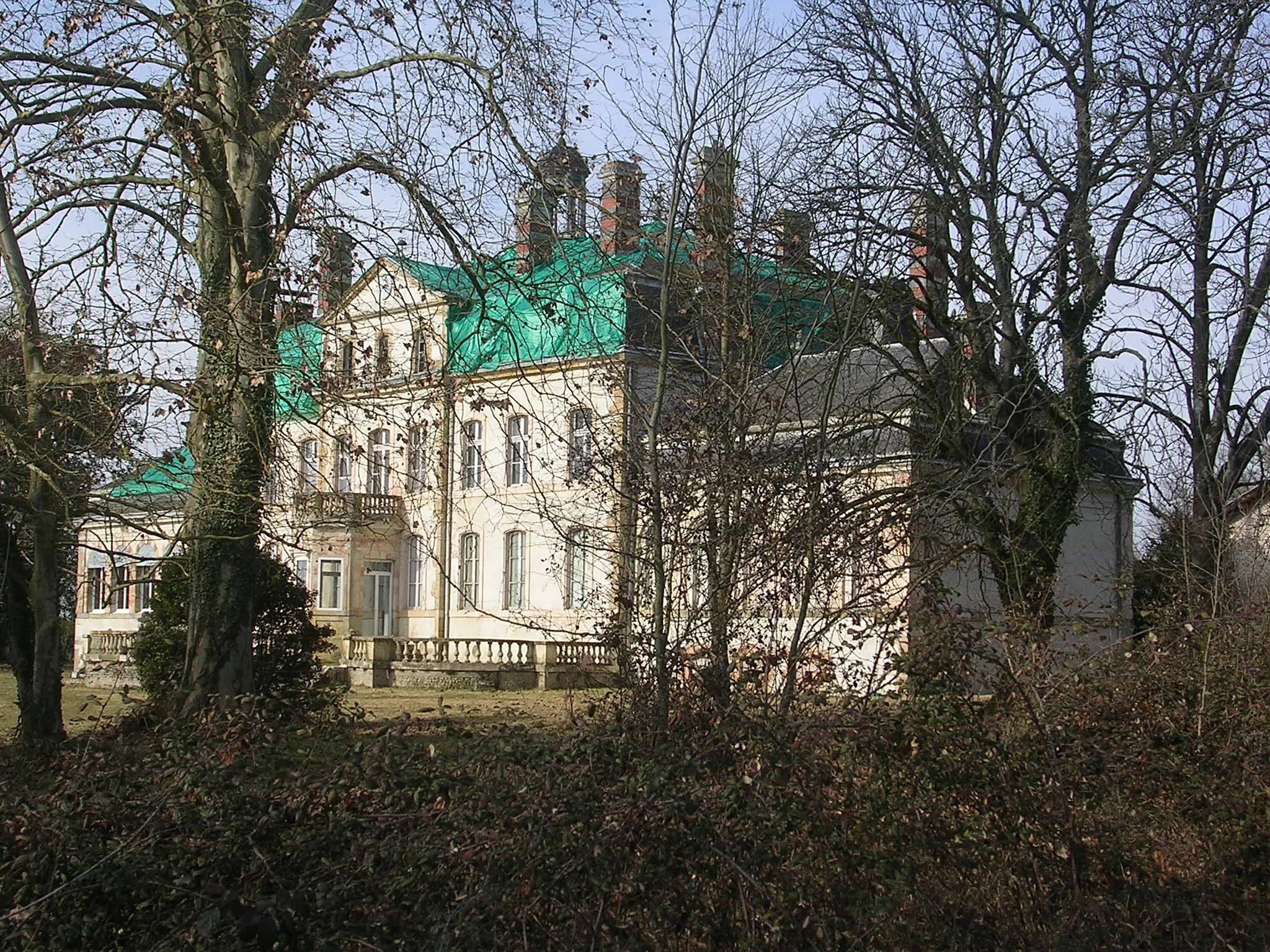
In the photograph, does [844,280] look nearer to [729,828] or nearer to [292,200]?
[292,200]

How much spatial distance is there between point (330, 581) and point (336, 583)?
0.24 metres

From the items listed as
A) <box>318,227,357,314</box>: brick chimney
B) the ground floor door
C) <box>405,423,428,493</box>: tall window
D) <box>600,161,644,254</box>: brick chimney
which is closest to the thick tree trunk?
<box>405,423,428,493</box>: tall window

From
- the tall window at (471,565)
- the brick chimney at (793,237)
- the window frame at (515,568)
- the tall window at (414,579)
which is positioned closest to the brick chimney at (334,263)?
the brick chimney at (793,237)

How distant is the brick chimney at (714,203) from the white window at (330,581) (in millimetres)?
29518

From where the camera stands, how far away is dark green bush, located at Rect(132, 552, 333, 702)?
17.1m

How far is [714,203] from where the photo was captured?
29.7 feet

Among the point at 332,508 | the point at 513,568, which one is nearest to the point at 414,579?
the point at 513,568

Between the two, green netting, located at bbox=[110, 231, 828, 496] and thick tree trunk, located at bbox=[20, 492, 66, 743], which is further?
thick tree trunk, located at bbox=[20, 492, 66, 743]

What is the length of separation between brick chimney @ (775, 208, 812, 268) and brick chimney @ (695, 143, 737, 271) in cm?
92

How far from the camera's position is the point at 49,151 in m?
9.49

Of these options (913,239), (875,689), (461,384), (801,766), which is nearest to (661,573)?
(875,689)

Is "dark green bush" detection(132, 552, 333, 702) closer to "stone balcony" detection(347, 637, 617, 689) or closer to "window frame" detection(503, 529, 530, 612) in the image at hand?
"stone balcony" detection(347, 637, 617, 689)

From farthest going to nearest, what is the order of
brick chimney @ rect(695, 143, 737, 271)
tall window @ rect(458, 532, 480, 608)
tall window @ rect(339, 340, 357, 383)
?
tall window @ rect(458, 532, 480, 608)
tall window @ rect(339, 340, 357, 383)
brick chimney @ rect(695, 143, 737, 271)

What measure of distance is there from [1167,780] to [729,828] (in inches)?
155
